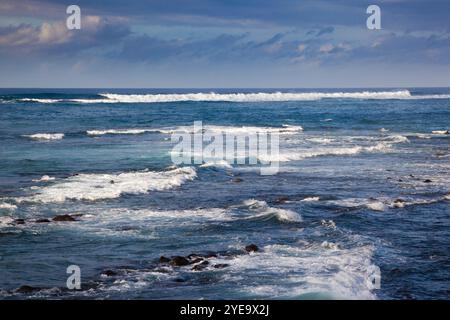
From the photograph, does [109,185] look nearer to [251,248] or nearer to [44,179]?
[44,179]

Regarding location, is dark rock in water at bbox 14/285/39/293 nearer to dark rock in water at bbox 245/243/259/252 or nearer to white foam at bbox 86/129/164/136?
dark rock in water at bbox 245/243/259/252

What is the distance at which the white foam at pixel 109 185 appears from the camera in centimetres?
2220

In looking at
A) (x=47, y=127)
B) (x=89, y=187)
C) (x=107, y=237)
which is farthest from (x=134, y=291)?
(x=47, y=127)

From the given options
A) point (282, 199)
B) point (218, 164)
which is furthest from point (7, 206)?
point (218, 164)

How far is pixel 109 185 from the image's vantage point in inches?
966

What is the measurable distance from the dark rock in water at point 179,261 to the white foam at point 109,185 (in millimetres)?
8023

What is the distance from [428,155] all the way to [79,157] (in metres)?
19.5

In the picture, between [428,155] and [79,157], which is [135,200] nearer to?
[79,157]

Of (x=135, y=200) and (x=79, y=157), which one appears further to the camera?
(x=79, y=157)

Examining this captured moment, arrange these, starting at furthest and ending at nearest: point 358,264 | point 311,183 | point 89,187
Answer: point 311,183
point 89,187
point 358,264

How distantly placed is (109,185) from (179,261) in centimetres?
1058

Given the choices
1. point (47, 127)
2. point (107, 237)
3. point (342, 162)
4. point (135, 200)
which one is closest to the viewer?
point (107, 237)

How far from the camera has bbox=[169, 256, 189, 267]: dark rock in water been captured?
47.7 ft

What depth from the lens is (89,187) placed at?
24.0m
